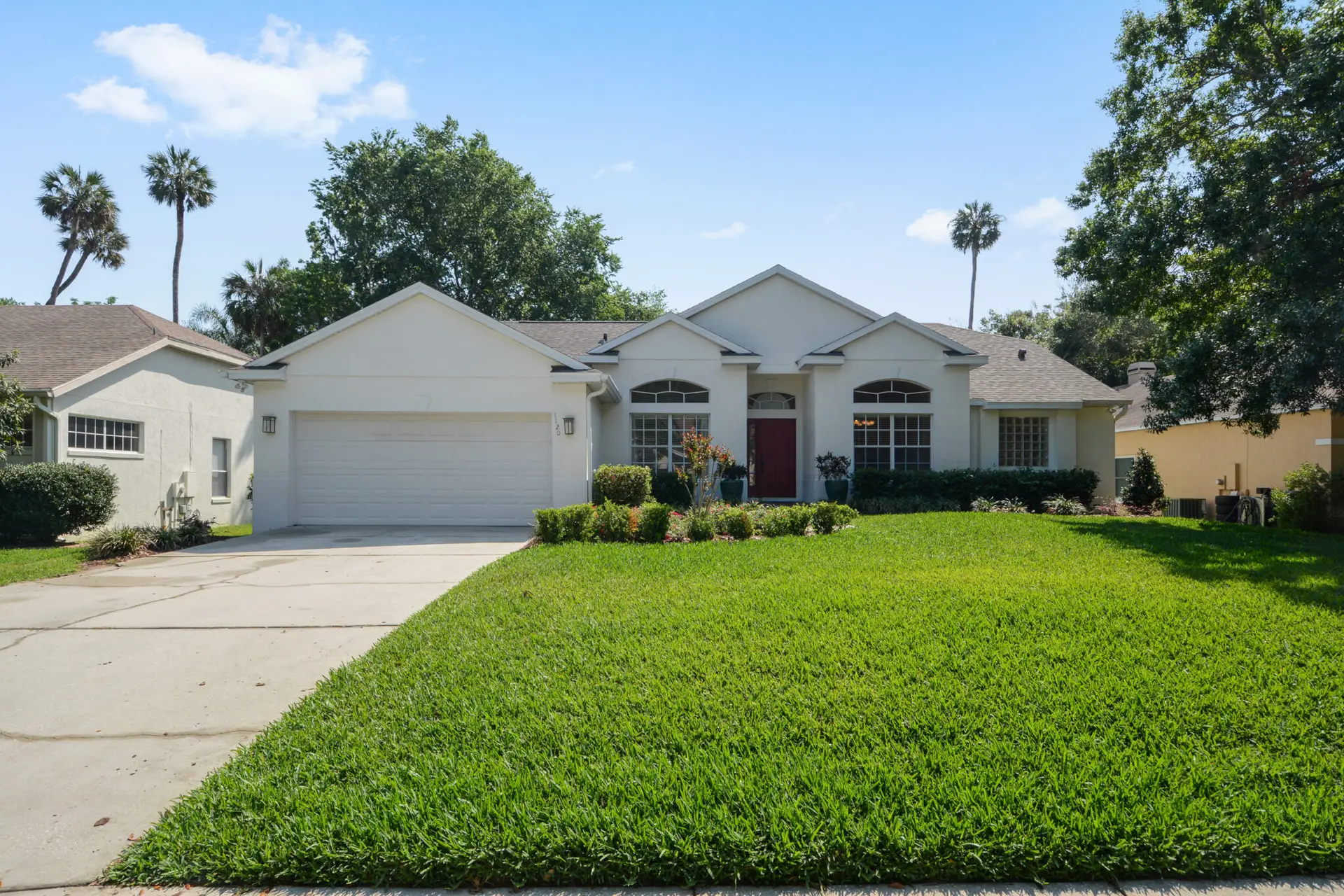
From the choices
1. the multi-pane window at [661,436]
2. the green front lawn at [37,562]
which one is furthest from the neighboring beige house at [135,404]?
the multi-pane window at [661,436]

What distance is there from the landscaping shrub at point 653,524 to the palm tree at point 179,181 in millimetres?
36095

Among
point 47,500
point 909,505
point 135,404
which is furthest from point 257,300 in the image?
point 909,505

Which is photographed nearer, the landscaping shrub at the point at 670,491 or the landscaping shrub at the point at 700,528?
the landscaping shrub at the point at 700,528

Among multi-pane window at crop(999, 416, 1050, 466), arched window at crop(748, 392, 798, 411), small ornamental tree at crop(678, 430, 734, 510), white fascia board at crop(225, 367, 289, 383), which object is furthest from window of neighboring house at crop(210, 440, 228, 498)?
multi-pane window at crop(999, 416, 1050, 466)

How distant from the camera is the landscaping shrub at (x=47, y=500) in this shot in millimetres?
12727

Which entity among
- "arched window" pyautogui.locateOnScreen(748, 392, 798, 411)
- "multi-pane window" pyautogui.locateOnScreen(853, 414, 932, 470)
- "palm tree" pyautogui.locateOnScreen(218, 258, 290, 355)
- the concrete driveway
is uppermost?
"palm tree" pyautogui.locateOnScreen(218, 258, 290, 355)

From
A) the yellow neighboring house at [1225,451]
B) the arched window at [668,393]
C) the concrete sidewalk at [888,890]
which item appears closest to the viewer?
the concrete sidewalk at [888,890]

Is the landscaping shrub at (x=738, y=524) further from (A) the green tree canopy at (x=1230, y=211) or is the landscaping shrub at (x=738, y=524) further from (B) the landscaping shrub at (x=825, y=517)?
(A) the green tree canopy at (x=1230, y=211)

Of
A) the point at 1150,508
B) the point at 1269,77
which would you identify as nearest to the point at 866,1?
the point at 1269,77

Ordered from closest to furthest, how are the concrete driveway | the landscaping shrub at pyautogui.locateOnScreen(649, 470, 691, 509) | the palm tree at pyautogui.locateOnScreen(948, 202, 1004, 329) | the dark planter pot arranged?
the concrete driveway → the landscaping shrub at pyautogui.locateOnScreen(649, 470, 691, 509) → the dark planter pot → the palm tree at pyautogui.locateOnScreen(948, 202, 1004, 329)

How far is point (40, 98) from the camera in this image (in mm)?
10820

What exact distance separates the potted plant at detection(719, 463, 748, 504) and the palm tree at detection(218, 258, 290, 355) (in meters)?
24.0

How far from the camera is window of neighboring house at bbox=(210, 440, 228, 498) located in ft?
62.6

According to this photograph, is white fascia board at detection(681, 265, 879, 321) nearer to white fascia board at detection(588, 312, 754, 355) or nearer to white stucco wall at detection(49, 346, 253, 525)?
white fascia board at detection(588, 312, 754, 355)
